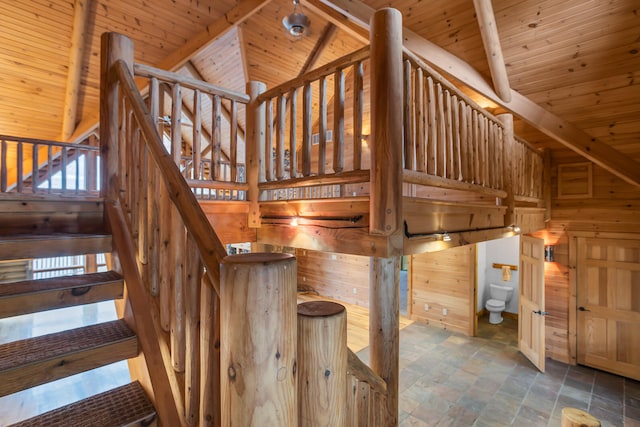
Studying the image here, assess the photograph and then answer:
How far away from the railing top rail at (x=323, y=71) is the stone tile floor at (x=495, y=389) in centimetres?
355

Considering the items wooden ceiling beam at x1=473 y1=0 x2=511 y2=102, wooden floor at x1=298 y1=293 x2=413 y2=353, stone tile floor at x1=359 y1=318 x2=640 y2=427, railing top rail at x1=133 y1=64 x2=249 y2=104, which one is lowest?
stone tile floor at x1=359 y1=318 x2=640 y2=427

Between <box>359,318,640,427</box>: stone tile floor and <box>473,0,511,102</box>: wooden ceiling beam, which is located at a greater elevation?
<box>473,0,511,102</box>: wooden ceiling beam

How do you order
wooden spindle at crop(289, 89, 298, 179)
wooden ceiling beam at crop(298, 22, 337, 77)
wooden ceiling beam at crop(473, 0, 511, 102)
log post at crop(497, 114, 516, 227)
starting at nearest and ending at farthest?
wooden spindle at crop(289, 89, 298, 179) → wooden ceiling beam at crop(473, 0, 511, 102) → log post at crop(497, 114, 516, 227) → wooden ceiling beam at crop(298, 22, 337, 77)

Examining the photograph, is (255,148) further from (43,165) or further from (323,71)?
(43,165)

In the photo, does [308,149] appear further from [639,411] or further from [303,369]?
[639,411]

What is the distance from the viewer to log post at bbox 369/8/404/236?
5.57 feet

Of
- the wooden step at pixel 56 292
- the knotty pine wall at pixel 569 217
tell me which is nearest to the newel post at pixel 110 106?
the wooden step at pixel 56 292

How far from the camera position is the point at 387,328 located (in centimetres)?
231

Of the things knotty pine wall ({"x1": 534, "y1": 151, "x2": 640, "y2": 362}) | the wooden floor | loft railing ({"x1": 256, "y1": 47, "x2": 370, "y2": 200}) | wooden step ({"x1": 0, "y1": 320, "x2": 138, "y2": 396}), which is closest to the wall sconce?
knotty pine wall ({"x1": 534, "y1": 151, "x2": 640, "y2": 362})

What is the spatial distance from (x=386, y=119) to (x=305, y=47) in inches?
205

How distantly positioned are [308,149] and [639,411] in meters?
4.91

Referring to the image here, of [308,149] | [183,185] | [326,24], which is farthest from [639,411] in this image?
[326,24]

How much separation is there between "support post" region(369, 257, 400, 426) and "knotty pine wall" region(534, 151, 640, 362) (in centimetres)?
388

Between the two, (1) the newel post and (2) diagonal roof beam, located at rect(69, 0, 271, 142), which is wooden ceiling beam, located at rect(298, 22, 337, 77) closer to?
(2) diagonal roof beam, located at rect(69, 0, 271, 142)
